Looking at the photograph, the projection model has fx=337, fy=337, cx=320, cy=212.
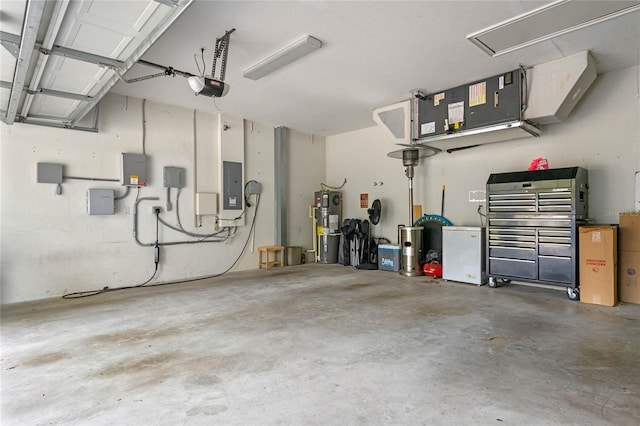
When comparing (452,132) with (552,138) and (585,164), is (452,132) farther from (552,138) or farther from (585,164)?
(585,164)

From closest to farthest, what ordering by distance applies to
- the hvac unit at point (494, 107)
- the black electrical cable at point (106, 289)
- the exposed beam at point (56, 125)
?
the hvac unit at point (494, 107) → the exposed beam at point (56, 125) → the black electrical cable at point (106, 289)

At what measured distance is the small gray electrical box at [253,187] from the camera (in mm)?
6532

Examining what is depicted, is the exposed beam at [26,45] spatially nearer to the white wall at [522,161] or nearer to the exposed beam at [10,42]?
the exposed beam at [10,42]

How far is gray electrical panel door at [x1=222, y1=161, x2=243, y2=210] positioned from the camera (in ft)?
20.1

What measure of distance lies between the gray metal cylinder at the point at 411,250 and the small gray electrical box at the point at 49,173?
204 inches

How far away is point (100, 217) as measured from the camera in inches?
190

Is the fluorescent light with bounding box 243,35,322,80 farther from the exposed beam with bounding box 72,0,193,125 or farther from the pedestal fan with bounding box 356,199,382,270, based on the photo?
the pedestal fan with bounding box 356,199,382,270

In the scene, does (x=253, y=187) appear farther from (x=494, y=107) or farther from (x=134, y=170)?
(x=494, y=107)

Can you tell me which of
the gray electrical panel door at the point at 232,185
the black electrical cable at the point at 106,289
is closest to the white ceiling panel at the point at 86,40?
the black electrical cable at the point at 106,289

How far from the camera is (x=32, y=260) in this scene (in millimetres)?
4301

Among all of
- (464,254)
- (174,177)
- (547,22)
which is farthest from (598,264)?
(174,177)

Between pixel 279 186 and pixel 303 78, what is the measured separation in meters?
2.82

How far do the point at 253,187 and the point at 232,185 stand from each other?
0.47m

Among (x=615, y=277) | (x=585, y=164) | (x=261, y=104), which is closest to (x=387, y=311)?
(x=615, y=277)
